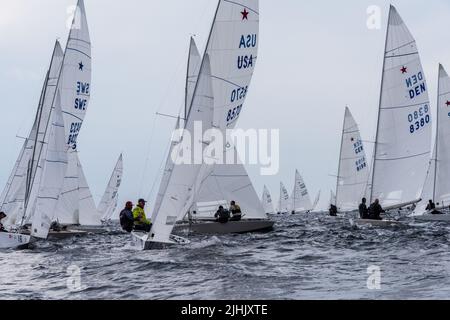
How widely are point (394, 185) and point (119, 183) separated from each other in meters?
28.2

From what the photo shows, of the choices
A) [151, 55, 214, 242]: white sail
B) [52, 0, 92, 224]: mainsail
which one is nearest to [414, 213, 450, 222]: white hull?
[52, 0, 92, 224]: mainsail

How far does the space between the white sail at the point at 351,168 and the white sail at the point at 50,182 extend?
85.8ft

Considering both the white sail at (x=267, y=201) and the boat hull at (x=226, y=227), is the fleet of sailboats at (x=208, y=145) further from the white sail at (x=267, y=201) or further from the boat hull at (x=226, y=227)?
the white sail at (x=267, y=201)

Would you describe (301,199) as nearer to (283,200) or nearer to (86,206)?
(283,200)

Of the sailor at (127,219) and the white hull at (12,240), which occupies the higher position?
the sailor at (127,219)

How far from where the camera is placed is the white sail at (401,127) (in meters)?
26.3

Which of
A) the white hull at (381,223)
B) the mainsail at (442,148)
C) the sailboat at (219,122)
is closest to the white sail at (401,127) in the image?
the white hull at (381,223)

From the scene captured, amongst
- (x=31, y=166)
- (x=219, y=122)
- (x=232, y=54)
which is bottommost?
(x=31, y=166)

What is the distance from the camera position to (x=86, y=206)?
3378 centimetres

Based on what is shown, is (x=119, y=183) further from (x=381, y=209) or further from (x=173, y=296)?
(x=173, y=296)

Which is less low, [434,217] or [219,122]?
[219,122]

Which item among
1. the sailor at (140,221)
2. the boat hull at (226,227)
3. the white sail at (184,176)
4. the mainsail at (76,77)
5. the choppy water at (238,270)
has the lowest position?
the choppy water at (238,270)

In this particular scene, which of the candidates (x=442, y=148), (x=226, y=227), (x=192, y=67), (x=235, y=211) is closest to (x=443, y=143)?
(x=442, y=148)

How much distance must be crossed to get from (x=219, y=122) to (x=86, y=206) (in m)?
15.9
